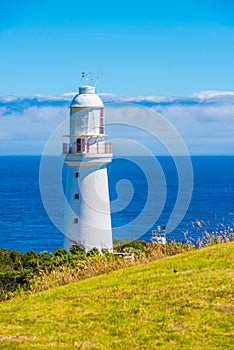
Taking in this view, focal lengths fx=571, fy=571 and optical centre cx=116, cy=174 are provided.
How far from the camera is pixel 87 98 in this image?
2758 cm

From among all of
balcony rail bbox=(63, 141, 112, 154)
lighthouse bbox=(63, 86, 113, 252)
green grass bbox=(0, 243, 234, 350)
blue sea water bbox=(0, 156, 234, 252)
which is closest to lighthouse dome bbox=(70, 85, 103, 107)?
lighthouse bbox=(63, 86, 113, 252)

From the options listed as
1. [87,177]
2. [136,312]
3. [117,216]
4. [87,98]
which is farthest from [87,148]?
[117,216]

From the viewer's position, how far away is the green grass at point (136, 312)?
27.7 feet

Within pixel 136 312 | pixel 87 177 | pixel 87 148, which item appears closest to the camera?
pixel 136 312

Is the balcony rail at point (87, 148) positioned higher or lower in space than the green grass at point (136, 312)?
higher

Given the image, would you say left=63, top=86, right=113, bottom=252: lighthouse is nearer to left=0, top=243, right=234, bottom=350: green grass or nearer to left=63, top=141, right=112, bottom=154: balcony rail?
left=63, top=141, right=112, bottom=154: balcony rail

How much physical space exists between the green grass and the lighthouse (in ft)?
48.8

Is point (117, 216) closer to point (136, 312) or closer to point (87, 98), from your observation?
point (87, 98)

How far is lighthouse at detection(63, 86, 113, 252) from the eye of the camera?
2716cm

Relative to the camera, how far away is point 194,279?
35.0 ft

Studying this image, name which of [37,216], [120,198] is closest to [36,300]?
[37,216]

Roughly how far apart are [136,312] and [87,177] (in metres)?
18.0

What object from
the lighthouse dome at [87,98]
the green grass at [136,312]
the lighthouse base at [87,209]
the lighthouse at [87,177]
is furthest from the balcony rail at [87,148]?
the green grass at [136,312]

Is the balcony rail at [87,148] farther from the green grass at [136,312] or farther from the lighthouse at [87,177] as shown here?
the green grass at [136,312]
